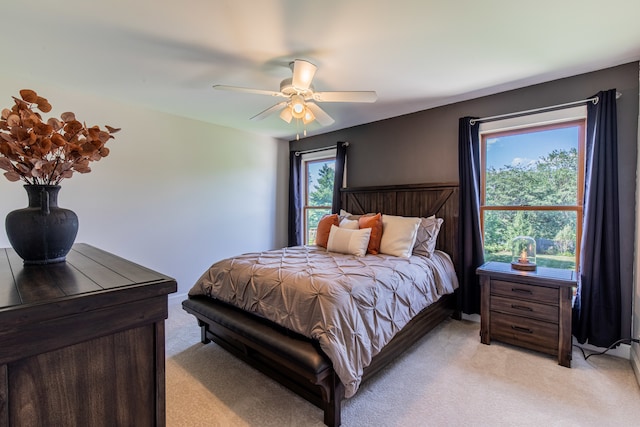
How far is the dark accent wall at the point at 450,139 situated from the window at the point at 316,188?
23 centimetres

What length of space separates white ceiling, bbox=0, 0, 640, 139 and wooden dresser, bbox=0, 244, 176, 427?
1.71 m

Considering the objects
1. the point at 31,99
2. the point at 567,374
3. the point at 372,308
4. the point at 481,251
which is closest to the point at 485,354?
the point at 567,374

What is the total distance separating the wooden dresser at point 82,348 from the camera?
0.68 m

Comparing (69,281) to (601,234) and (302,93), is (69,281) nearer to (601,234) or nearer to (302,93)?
(302,93)

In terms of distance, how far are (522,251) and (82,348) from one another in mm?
3345

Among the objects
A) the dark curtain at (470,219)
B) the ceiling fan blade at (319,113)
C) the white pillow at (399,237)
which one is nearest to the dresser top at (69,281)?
the ceiling fan blade at (319,113)

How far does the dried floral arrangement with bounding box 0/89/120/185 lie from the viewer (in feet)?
3.21

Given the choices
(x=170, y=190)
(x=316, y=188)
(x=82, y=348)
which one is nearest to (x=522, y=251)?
(x=316, y=188)

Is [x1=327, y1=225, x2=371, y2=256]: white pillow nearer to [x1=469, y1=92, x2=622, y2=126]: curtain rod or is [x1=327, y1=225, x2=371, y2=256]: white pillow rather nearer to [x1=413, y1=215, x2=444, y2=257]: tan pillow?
[x1=413, y1=215, x2=444, y2=257]: tan pillow

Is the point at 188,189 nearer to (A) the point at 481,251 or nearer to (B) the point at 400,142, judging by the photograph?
(B) the point at 400,142

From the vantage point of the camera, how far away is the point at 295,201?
512 centimetres

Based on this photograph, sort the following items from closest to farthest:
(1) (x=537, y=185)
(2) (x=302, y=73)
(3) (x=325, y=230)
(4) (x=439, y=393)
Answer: (4) (x=439, y=393) < (2) (x=302, y=73) < (1) (x=537, y=185) < (3) (x=325, y=230)

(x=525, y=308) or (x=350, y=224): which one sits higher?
(x=350, y=224)

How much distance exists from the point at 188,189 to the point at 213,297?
1985 millimetres
